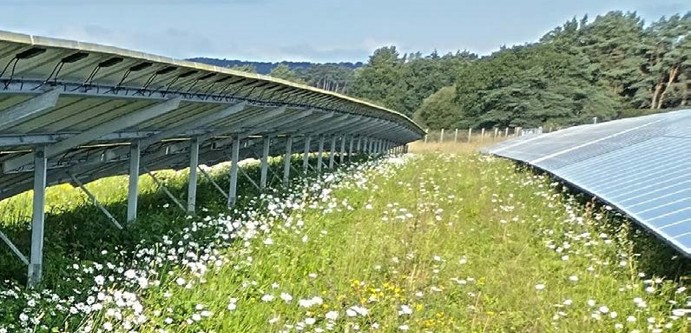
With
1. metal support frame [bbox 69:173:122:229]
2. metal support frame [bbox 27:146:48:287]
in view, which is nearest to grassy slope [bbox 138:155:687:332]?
metal support frame [bbox 27:146:48:287]

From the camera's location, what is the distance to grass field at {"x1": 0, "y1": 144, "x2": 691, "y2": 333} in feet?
16.5

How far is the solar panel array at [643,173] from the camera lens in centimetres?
616

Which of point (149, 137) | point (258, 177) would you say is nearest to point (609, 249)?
point (149, 137)

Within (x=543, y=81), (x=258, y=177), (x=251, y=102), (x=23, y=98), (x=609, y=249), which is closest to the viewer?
(x=23, y=98)

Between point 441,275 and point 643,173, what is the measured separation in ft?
11.5

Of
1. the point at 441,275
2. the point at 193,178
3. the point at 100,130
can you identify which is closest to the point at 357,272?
the point at 441,275

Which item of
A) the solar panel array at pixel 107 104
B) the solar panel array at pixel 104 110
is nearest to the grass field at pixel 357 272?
the solar panel array at pixel 104 110

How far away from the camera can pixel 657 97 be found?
63625mm

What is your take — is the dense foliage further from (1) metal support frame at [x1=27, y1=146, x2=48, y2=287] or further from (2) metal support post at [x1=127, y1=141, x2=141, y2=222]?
(1) metal support frame at [x1=27, y1=146, x2=48, y2=287]

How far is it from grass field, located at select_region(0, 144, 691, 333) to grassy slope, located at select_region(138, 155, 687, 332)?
0.06 feet

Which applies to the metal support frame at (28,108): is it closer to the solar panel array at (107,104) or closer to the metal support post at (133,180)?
the solar panel array at (107,104)

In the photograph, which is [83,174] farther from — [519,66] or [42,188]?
[519,66]

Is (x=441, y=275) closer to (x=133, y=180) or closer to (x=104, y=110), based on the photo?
(x=104, y=110)

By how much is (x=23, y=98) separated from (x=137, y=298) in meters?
1.59
